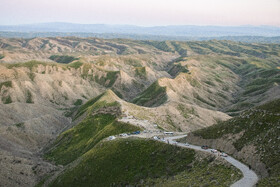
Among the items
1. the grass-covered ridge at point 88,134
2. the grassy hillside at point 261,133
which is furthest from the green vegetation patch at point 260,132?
the grass-covered ridge at point 88,134

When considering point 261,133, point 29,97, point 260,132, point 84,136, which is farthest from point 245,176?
point 29,97

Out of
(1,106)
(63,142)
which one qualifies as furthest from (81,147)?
(1,106)

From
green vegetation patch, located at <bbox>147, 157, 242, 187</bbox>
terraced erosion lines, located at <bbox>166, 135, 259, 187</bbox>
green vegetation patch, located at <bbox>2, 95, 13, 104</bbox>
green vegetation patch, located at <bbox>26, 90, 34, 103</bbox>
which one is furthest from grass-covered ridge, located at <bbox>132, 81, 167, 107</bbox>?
terraced erosion lines, located at <bbox>166, 135, 259, 187</bbox>

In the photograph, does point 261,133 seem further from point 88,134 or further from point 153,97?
point 153,97

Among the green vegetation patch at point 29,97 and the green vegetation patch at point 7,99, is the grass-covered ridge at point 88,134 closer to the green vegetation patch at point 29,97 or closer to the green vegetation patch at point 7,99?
the green vegetation patch at point 29,97

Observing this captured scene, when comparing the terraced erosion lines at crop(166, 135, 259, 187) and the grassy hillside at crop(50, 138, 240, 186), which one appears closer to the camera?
the terraced erosion lines at crop(166, 135, 259, 187)

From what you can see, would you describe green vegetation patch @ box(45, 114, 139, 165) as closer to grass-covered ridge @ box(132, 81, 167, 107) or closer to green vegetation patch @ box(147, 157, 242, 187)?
green vegetation patch @ box(147, 157, 242, 187)
